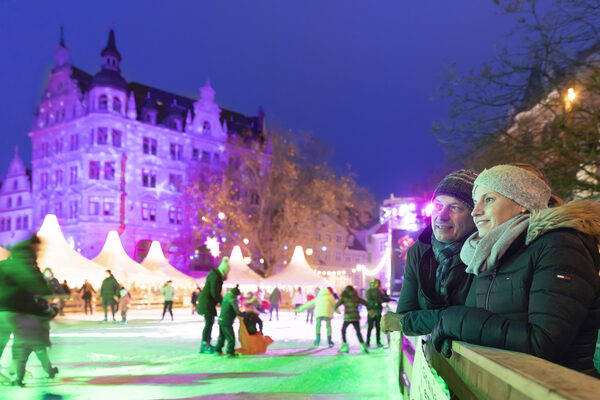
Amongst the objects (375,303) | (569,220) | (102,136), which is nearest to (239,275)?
(375,303)

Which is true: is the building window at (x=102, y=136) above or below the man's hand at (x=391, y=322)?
above

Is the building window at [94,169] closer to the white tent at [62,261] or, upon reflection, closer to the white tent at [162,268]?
the white tent at [162,268]

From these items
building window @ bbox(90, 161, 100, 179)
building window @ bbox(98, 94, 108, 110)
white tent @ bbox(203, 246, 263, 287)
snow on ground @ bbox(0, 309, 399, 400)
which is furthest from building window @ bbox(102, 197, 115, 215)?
snow on ground @ bbox(0, 309, 399, 400)

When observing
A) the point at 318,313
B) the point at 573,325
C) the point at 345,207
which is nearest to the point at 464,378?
the point at 573,325

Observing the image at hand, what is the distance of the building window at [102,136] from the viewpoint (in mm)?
49906

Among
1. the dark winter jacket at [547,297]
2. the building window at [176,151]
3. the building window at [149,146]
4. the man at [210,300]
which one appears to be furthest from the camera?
the building window at [176,151]

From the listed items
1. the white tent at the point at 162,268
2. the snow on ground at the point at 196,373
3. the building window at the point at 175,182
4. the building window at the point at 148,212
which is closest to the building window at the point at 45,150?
the building window at the point at 148,212

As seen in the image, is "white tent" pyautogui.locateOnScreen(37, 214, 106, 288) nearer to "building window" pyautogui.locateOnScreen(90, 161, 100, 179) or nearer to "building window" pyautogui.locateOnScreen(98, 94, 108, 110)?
"building window" pyautogui.locateOnScreen(90, 161, 100, 179)

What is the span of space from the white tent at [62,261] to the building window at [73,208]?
992 inches

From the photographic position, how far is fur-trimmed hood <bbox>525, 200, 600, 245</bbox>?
1970mm

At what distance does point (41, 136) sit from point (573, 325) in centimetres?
5679

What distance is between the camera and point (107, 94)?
50.7 meters

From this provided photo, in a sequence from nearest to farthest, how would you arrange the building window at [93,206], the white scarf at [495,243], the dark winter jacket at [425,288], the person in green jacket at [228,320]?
the white scarf at [495,243]
the dark winter jacket at [425,288]
the person in green jacket at [228,320]
the building window at [93,206]

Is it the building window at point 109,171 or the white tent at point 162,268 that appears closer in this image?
the white tent at point 162,268
